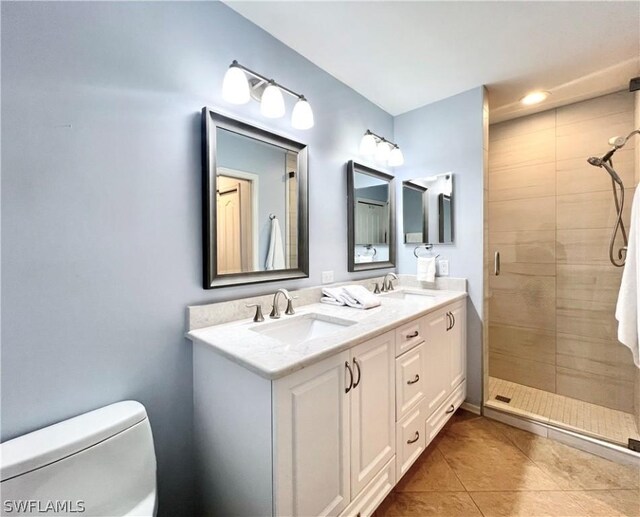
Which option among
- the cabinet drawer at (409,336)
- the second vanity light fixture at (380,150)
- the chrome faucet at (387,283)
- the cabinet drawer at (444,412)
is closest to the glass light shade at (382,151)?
the second vanity light fixture at (380,150)

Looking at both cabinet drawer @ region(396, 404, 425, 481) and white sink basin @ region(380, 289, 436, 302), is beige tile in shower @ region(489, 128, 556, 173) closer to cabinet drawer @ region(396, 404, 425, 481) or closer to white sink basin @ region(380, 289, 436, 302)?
white sink basin @ region(380, 289, 436, 302)

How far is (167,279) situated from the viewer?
3.83ft

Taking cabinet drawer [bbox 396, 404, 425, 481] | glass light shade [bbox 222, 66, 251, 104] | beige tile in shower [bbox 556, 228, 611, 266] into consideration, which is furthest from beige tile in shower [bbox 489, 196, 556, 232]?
glass light shade [bbox 222, 66, 251, 104]

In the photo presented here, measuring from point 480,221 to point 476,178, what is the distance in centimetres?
33

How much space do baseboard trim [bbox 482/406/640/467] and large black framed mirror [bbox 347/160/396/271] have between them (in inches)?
54.2

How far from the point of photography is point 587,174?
2178 millimetres

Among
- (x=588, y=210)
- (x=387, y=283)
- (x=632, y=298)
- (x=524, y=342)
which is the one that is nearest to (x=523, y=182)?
(x=588, y=210)

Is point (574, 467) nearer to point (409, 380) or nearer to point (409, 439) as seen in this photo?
point (409, 439)

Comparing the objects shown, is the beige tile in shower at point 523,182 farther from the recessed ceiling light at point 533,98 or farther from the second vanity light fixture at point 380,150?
the second vanity light fixture at point 380,150

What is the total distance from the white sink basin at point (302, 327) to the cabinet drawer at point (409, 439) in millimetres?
570

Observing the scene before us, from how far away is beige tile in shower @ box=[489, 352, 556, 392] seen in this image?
2357 mm

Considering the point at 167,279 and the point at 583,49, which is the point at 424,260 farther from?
the point at 167,279

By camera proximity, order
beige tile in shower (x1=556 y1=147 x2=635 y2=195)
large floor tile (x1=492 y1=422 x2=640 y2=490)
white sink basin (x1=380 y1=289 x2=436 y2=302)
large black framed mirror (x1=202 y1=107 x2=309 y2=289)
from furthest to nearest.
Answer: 1. white sink basin (x1=380 y1=289 x2=436 y2=302)
2. beige tile in shower (x1=556 y1=147 x2=635 y2=195)
3. large floor tile (x1=492 y1=422 x2=640 y2=490)
4. large black framed mirror (x1=202 y1=107 x2=309 y2=289)

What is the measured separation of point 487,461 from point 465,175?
193 centimetres
